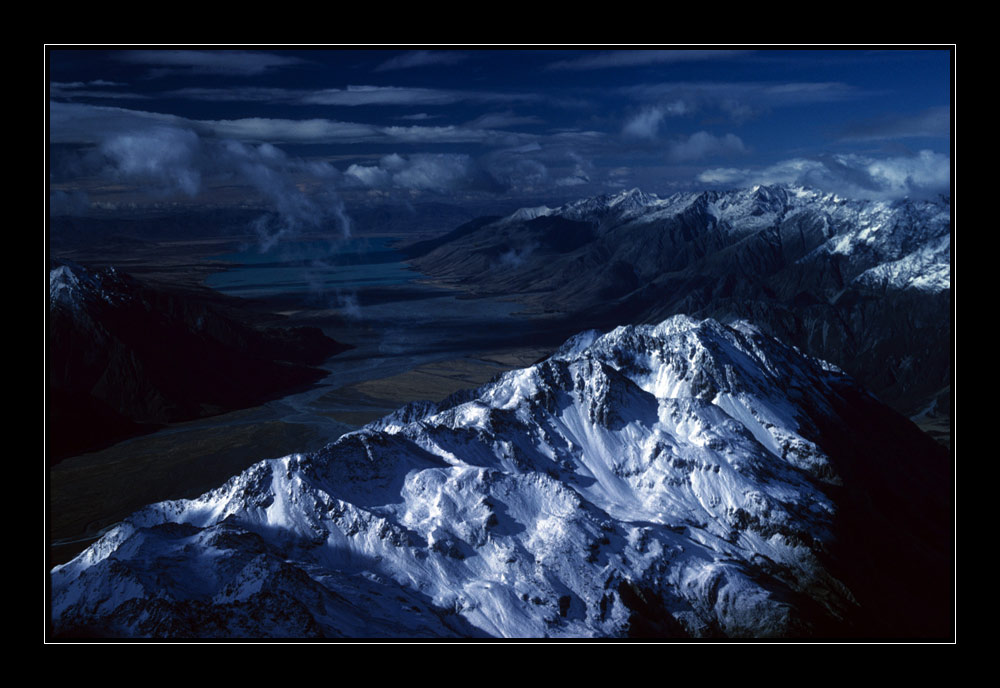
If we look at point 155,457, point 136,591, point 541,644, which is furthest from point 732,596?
point 155,457

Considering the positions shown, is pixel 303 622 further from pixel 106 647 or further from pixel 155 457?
pixel 155 457

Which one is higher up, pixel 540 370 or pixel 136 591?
pixel 540 370

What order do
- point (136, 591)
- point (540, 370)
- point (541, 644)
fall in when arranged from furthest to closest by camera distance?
1. point (540, 370)
2. point (136, 591)
3. point (541, 644)

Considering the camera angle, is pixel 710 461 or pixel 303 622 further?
pixel 710 461

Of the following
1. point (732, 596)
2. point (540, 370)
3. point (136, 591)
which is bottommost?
point (732, 596)

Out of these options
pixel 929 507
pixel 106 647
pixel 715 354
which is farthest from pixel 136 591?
pixel 929 507

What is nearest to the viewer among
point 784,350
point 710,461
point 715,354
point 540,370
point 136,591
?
point 136,591

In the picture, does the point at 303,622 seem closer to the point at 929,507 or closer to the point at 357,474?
the point at 357,474
